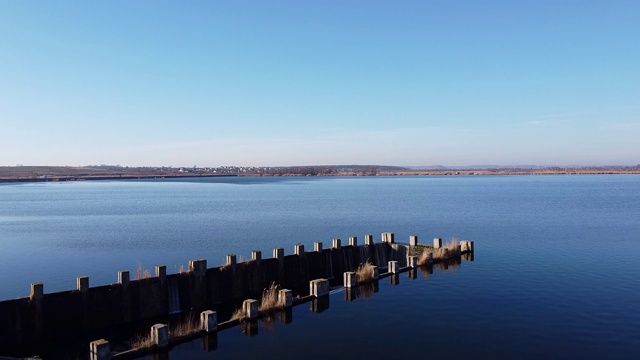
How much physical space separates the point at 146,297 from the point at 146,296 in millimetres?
45

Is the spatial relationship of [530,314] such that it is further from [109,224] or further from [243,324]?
[109,224]

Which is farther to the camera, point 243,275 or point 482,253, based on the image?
point 482,253

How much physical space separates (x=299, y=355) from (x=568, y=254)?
96.1 ft

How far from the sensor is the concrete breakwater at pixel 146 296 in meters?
19.8

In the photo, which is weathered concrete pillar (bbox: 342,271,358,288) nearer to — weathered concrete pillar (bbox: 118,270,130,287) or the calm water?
the calm water

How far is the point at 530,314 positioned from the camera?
77.7 feet

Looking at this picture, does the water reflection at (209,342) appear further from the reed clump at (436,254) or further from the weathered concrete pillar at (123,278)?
the reed clump at (436,254)

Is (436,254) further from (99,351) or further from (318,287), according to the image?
(99,351)

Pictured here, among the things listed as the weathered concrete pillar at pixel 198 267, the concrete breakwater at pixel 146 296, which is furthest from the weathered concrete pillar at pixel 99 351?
the weathered concrete pillar at pixel 198 267

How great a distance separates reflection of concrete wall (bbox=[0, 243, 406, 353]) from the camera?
1972 cm

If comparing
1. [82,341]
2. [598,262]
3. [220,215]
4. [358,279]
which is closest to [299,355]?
[82,341]

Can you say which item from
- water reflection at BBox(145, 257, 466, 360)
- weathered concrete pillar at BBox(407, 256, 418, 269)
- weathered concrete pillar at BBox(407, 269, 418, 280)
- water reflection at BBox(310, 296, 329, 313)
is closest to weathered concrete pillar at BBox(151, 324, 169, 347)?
water reflection at BBox(145, 257, 466, 360)

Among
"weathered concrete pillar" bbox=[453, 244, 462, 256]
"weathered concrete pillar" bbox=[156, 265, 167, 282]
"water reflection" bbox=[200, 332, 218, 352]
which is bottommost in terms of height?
"water reflection" bbox=[200, 332, 218, 352]

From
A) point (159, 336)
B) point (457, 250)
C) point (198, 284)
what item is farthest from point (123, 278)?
point (457, 250)
